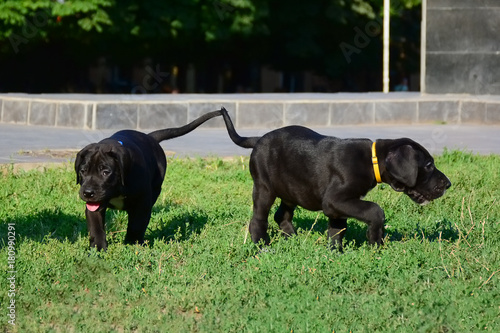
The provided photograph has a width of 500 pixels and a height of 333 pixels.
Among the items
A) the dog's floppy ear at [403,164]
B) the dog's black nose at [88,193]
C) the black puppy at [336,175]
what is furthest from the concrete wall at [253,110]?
the dog's floppy ear at [403,164]

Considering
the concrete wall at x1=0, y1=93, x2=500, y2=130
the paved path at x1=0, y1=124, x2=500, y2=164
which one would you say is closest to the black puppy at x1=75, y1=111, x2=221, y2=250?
the paved path at x1=0, y1=124, x2=500, y2=164

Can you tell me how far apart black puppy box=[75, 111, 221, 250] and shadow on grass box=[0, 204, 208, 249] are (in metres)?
0.32

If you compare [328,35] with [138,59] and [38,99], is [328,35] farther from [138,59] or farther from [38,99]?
[38,99]

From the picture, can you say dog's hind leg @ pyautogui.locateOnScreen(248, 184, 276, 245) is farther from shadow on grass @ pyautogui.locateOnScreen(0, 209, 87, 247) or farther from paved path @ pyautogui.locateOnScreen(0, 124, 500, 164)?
paved path @ pyautogui.locateOnScreen(0, 124, 500, 164)

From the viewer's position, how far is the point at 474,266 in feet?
20.3

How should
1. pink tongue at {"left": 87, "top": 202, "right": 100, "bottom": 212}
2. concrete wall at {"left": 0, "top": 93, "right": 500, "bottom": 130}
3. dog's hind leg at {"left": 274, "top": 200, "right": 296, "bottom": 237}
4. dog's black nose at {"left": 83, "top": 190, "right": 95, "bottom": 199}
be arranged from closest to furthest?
dog's black nose at {"left": 83, "top": 190, "right": 95, "bottom": 199} → pink tongue at {"left": 87, "top": 202, "right": 100, "bottom": 212} → dog's hind leg at {"left": 274, "top": 200, "right": 296, "bottom": 237} → concrete wall at {"left": 0, "top": 93, "right": 500, "bottom": 130}

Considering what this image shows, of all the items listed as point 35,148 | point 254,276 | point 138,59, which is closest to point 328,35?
point 138,59

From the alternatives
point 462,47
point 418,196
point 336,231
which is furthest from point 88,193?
point 462,47

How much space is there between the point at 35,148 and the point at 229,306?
25.7ft

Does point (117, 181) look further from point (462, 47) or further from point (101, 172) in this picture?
point (462, 47)

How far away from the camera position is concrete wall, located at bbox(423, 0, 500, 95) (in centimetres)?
1831

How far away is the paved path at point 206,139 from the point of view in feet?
40.2

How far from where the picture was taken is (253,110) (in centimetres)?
1570

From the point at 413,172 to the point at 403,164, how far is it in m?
0.09
